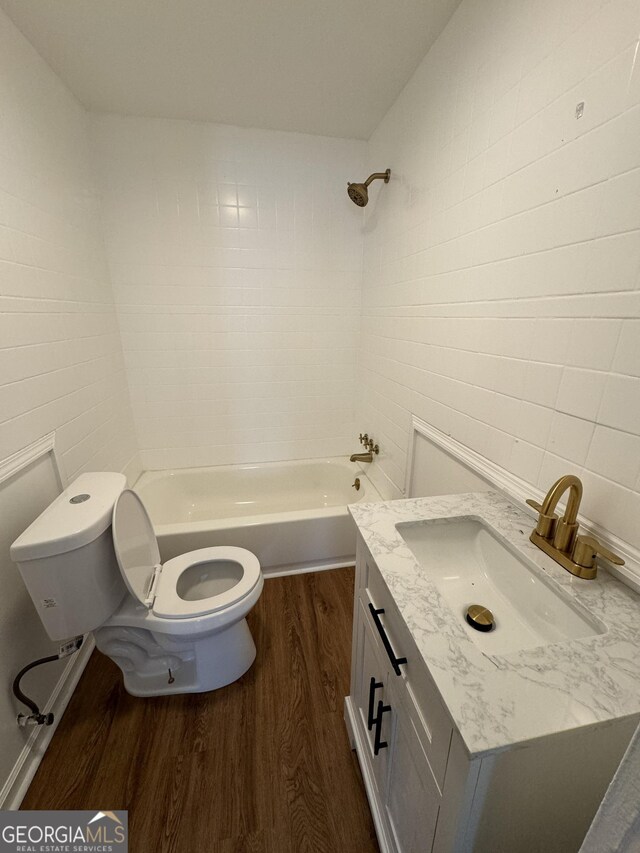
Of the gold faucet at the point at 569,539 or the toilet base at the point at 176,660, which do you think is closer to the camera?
the gold faucet at the point at 569,539

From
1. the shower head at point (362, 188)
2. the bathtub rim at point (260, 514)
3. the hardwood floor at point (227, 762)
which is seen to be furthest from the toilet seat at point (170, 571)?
the shower head at point (362, 188)

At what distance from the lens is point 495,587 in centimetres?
89

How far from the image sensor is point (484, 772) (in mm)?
476

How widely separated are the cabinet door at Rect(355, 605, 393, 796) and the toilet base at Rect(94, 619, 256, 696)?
54cm

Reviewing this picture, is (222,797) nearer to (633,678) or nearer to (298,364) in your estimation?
(633,678)

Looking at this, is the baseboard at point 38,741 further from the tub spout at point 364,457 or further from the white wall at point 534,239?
the white wall at point 534,239

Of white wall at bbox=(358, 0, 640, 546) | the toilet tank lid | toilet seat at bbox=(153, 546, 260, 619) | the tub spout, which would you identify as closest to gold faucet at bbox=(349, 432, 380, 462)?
the tub spout

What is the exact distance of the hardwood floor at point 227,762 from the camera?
100 cm

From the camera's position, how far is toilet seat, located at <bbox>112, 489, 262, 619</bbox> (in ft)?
3.85

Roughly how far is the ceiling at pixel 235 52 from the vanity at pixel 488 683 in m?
1.73

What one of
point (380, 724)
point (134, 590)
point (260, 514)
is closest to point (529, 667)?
point (380, 724)

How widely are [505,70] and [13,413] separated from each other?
72.3 inches

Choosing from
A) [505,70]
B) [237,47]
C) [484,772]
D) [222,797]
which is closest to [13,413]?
[222,797]

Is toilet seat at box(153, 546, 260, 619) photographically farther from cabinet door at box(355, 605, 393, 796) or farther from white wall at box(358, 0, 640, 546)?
white wall at box(358, 0, 640, 546)
